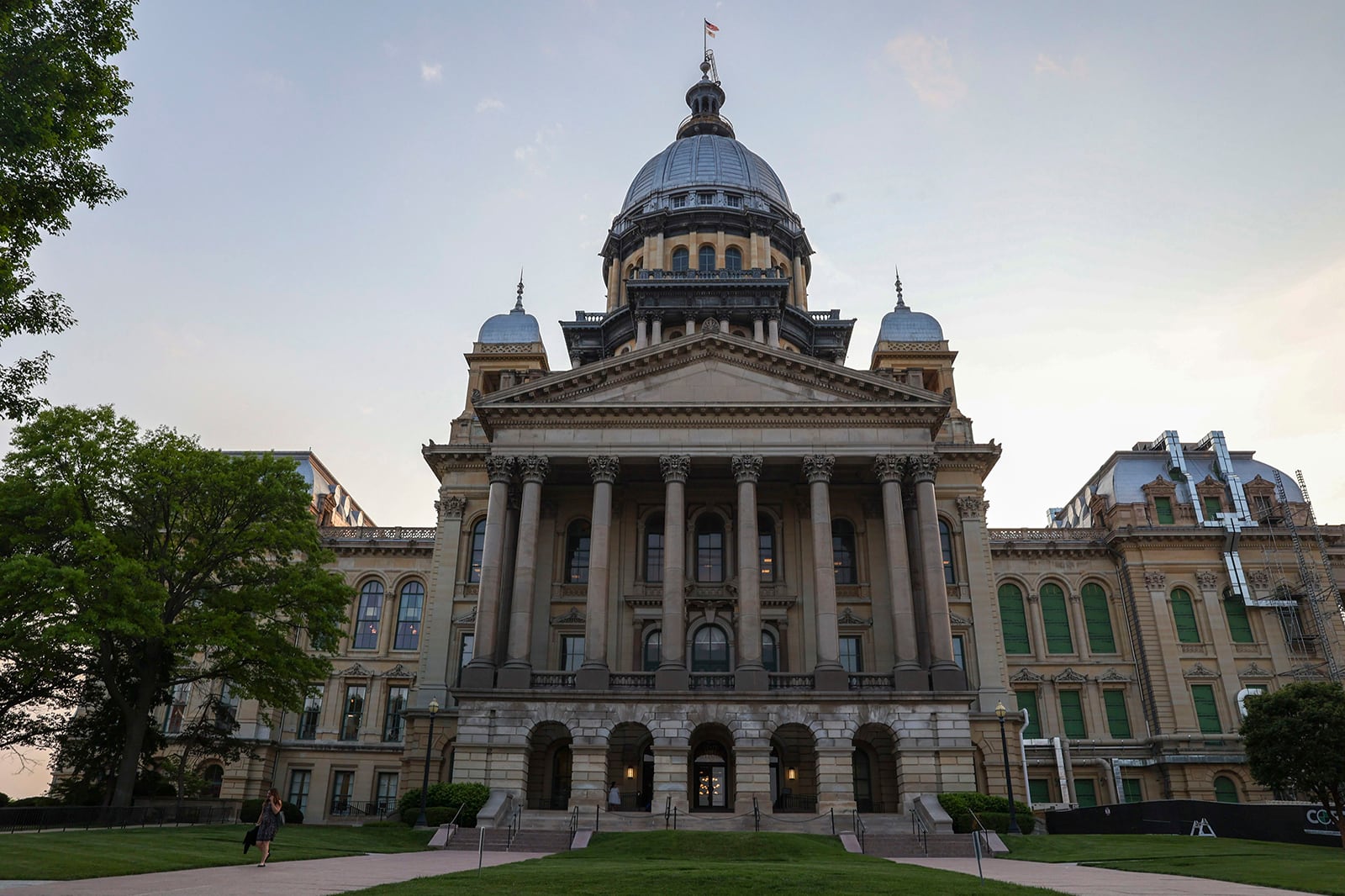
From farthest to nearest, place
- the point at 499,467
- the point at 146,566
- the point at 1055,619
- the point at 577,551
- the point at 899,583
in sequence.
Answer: the point at 1055,619 < the point at 577,551 < the point at 499,467 < the point at 899,583 < the point at 146,566

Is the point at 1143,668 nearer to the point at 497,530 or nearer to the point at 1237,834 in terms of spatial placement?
the point at 1237,834

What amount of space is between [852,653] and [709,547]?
859 cm

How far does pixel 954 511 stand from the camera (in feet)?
157

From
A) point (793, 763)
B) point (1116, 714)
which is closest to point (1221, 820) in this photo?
point (793, 763)

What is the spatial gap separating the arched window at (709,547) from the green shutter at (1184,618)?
2895 cm

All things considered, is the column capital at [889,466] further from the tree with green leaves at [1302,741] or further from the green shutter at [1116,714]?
the green shutter at [1116,714]

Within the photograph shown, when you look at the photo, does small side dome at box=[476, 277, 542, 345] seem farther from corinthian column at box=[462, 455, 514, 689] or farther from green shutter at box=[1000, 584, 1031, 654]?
green shutter at box=[1000, 584, 1031, 654]

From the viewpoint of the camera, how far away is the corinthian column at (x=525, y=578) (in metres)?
37.0

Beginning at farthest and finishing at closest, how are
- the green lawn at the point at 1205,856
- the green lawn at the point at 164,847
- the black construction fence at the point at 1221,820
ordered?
the black construction fence at the point at 1221,820 → the green lawn at the point at 1205,856 → the green lawn at the point at 164,847

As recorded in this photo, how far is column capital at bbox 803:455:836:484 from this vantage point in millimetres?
40500

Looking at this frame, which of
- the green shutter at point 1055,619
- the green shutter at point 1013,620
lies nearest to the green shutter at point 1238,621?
the green shutter at point 1055,619

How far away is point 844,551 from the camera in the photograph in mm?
45344

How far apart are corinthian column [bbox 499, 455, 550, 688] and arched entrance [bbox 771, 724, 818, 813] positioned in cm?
1125

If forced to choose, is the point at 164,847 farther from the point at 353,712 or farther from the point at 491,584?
the point at 353,712
